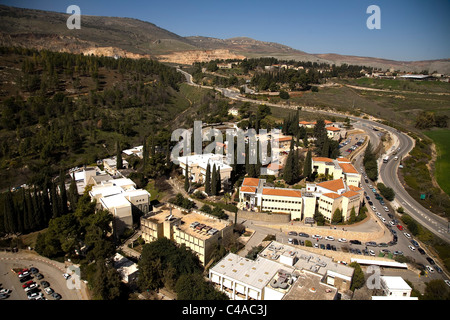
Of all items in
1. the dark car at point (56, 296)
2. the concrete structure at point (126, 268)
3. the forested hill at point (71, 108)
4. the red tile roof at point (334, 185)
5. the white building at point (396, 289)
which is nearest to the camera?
the white building at point (396, 289)

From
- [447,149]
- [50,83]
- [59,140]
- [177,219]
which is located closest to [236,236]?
[177,219]

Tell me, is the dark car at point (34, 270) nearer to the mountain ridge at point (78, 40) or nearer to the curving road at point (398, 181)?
the curving road at point (398, 181)

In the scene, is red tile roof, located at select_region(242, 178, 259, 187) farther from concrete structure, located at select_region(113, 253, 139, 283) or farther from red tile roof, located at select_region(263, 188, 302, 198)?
concrete structure, located at select_region(113, 253, 139, 283)

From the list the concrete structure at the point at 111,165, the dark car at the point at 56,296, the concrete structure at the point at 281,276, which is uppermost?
the concrete structure at the point at 111,165

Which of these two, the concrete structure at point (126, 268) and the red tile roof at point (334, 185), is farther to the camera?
the red tile roof at point (334, 185)

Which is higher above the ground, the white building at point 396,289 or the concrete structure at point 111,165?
the concrete structure at point 111,165

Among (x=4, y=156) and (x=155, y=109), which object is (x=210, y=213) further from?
(x=155, y=109)

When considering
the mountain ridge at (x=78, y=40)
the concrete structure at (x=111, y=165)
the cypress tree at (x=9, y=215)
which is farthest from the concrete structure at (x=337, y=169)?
the mountain ridge at (x=78, y=40)

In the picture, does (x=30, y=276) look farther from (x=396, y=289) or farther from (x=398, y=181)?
(x=398, y=181)
